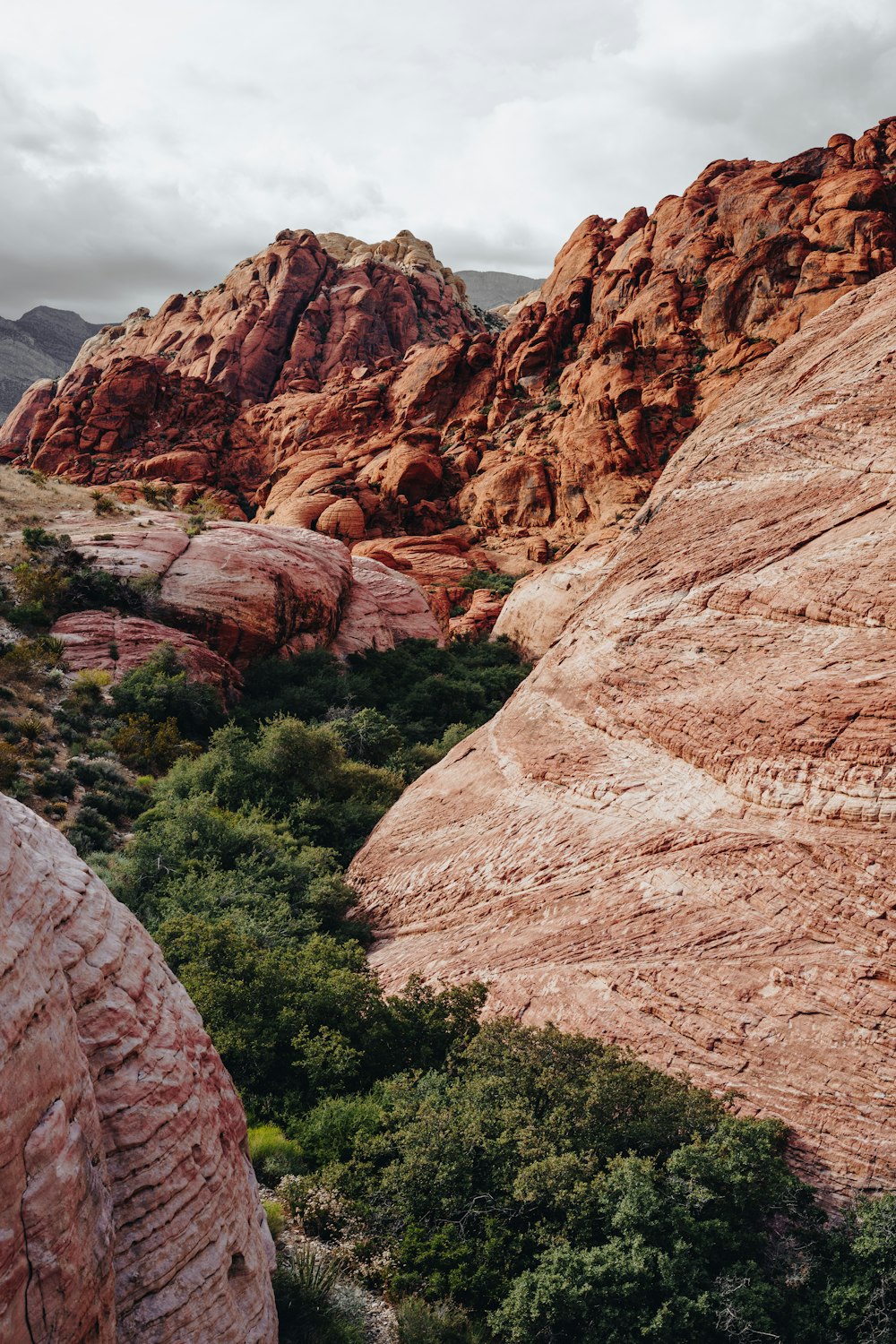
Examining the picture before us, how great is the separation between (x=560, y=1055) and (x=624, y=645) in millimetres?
7613

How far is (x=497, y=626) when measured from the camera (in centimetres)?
4288

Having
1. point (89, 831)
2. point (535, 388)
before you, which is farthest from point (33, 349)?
point (89, 831)

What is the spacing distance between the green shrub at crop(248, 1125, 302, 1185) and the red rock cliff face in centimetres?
3292

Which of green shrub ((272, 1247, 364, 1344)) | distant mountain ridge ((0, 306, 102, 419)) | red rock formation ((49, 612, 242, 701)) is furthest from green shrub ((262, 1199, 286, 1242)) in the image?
distant mountain ridge ((0, 306, 102, 419))

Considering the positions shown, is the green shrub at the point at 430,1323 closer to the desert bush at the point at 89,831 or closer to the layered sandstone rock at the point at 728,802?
the layered sandstone rock at the point at 728,802

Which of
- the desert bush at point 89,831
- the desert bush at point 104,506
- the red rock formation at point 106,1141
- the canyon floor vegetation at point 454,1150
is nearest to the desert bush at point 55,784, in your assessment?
the canyon floor vegetation at point 454,1150

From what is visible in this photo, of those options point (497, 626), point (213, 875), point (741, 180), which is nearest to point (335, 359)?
point (741, 180)

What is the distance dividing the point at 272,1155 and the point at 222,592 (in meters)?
24.4

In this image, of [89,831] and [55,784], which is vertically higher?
[55,784]

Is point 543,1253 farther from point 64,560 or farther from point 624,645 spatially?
point 64,560

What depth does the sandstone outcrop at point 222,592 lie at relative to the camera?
3038 cm

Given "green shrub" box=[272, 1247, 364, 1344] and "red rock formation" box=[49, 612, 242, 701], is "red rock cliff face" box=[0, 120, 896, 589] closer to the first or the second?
"red rock formation" box=[49, 612, 242, 701]

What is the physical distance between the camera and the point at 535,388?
6494 centimetres

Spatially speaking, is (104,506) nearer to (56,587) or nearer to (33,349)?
(56,587)
